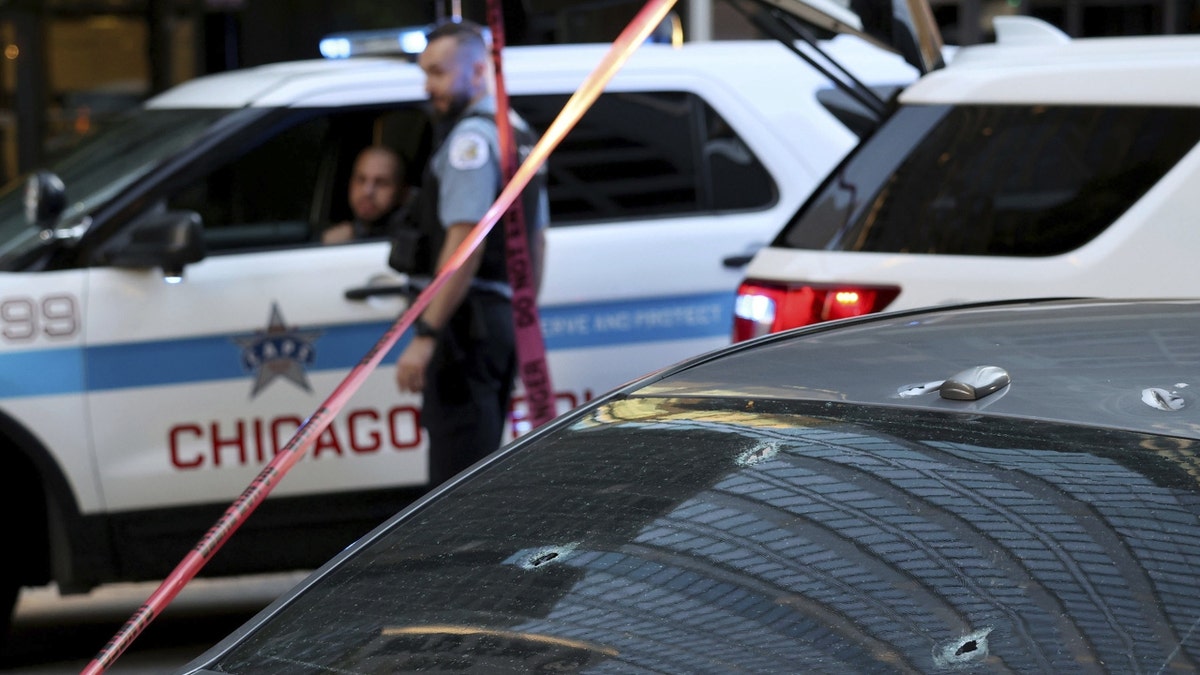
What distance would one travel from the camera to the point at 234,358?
5.22 metres

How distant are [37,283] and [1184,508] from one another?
159 inches

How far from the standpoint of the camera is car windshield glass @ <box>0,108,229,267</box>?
5.28 metres

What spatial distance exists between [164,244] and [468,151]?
0.95 m

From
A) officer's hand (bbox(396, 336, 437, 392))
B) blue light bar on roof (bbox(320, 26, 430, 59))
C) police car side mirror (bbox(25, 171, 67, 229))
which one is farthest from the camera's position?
blue light bar on roof (bbox(320, 26, 430, 59))

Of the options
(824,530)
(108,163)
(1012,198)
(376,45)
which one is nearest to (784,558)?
(824,530)

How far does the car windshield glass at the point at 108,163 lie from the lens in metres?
5.28

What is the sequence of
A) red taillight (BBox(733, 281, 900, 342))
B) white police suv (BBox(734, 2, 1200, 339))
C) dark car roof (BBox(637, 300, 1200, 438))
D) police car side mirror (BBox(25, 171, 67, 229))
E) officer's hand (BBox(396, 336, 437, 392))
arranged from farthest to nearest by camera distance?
police car side mirror (BBox(25, 171, 67, 229))
officer's hand (BBox(396, 336, 437, 392))
red taillight (BBox(733, 281, 900, 342))
white police suv (BBox(734, 2, 1200, 339))
dark car roof (BBox(637, 300, 1200, 438))

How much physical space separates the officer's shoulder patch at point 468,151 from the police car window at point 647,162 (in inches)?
23.9

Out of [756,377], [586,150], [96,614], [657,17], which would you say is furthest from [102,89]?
[756,377]

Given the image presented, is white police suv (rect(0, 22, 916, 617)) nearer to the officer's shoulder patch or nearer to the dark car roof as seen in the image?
the officer's shoulder patch

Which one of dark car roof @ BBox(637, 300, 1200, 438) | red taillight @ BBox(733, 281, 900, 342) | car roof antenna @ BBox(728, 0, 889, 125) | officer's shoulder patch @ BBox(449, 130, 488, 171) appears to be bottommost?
red taillight @ BBox(733, 281, 900, 342)

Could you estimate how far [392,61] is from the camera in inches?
227

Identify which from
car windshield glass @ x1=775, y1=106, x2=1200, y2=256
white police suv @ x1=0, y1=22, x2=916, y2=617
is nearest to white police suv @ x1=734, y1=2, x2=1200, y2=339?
car windshield glass @ x1=775, y1=106, x2=1200, y2=256

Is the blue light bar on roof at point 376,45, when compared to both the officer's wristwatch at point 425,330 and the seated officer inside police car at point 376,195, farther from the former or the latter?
the officer's wristwatch at point 425,330
